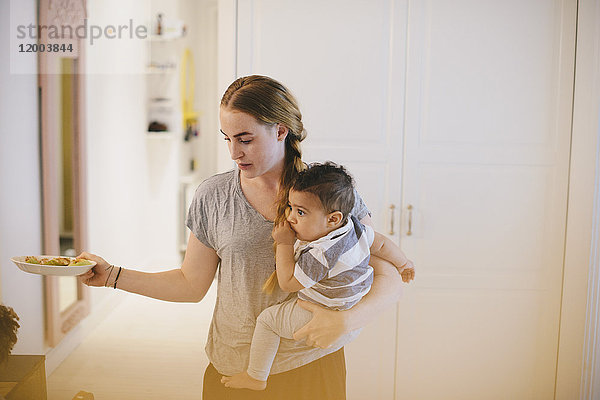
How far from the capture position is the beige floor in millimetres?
2726

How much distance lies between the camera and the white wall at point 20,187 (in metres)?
2.18

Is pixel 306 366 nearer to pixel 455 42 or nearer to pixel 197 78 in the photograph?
pixel 455 42

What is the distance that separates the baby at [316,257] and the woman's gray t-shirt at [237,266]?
4 centimetres

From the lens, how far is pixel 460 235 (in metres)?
2.37

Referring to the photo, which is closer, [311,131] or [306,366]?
[306,366]

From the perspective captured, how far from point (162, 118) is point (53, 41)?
183 cm

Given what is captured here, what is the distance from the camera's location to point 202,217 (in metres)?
1.43

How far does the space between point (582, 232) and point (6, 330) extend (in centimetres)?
197

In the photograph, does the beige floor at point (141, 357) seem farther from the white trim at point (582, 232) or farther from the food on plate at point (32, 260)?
the white trim at point (582, 232)

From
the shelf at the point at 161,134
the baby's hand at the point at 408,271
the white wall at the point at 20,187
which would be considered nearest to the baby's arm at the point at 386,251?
the baby's hand at the point at 408,271

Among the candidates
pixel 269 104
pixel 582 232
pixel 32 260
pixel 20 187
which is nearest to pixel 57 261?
pixel 32 260

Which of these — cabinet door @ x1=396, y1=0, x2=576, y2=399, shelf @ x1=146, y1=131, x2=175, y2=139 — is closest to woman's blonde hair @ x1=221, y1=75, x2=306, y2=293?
cabinet door @ x1=396, y1=0, x2=576, y2=399

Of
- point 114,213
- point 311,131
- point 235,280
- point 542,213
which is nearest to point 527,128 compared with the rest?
point 542,213

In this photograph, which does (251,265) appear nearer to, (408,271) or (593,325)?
(408,271)
